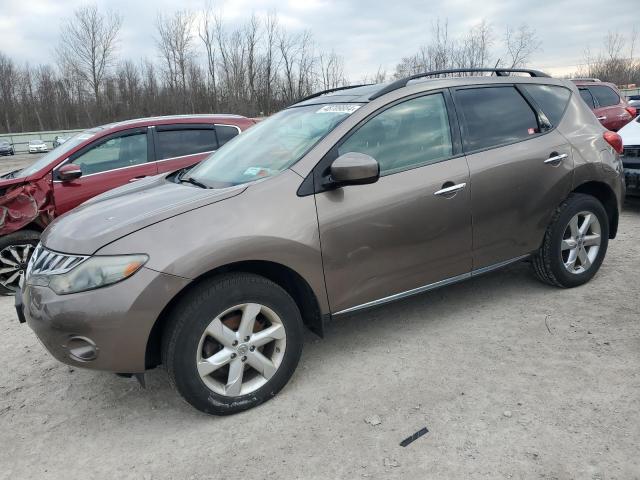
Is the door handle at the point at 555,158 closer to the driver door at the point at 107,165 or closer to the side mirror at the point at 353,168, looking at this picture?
the side mirror at the point at 353,168

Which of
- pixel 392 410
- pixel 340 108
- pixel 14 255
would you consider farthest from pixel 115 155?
pixel 392 410

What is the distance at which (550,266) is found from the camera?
12.8 ft

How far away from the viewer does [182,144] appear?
20.1 ft

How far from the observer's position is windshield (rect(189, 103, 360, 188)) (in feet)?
10.1

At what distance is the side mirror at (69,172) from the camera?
5.36 meters

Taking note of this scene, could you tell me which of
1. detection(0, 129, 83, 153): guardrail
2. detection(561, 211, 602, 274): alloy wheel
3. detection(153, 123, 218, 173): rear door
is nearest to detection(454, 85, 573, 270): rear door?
detection(561, 211, 602, 274): alloy wheel

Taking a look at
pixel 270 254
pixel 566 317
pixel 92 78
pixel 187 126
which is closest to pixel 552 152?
pixel 566 317

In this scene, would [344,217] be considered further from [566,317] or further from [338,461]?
[566,317]

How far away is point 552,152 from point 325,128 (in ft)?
6.05

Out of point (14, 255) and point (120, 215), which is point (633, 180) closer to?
point (120, 215)

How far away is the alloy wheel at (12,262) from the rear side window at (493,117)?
178 inches

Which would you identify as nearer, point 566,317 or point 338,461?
point 338,461

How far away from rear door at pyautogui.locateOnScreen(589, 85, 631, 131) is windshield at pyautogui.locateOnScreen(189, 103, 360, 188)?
29.7 feet

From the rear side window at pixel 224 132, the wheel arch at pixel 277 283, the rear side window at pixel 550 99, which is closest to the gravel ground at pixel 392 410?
the wheel arch at pixel 277 283
